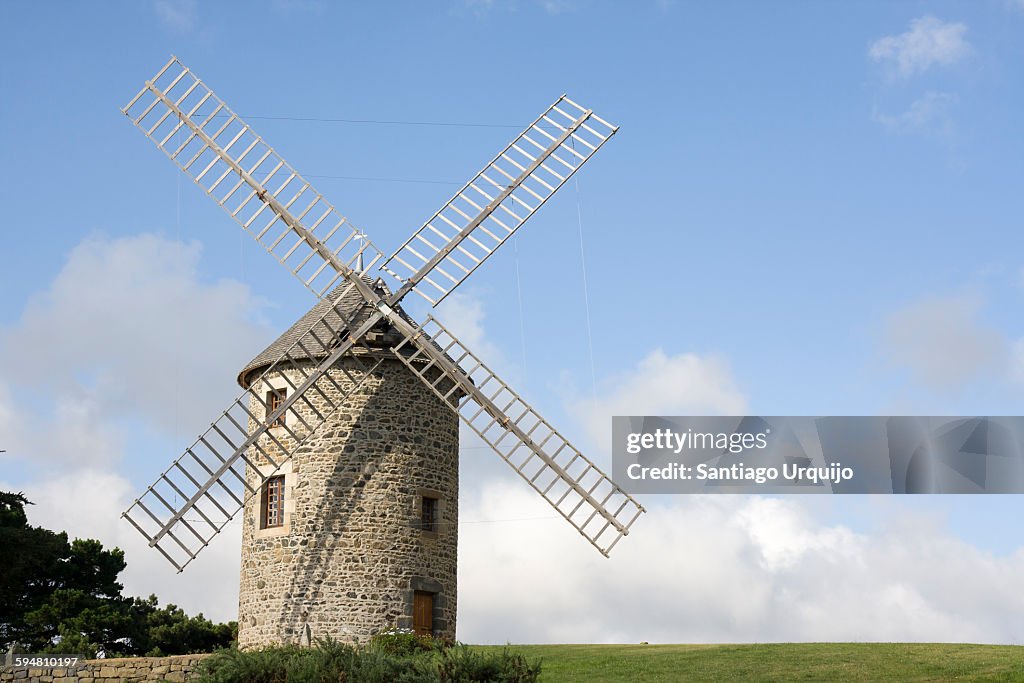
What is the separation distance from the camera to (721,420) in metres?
24.2

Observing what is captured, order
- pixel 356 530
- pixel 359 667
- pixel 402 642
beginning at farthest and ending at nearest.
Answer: pixel 356 530 → pixel 402 642 → pixel 359 667

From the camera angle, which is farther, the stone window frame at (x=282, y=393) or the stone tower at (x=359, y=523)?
the stone window frame at (x=282, y=393)

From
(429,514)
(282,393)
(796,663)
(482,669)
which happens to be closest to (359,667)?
(482,669)

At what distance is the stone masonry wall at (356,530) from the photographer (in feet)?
77.6

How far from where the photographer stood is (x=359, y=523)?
2388 cm

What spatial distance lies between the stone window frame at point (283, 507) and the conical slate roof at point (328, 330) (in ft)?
6.82

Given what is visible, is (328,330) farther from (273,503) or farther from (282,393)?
(273,503)

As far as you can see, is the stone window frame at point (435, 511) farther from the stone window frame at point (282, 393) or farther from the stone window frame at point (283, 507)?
the stone window frame at point (282, 393)

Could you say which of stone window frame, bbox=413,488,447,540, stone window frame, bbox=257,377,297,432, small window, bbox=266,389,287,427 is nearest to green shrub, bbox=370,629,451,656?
stone window frame, bbox=413,488,447,540

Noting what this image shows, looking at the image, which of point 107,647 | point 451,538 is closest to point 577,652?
point 451,538

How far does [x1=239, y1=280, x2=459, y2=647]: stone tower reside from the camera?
77.7ft

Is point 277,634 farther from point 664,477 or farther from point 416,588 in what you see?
point 664,477

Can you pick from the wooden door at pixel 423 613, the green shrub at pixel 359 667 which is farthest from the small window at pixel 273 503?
the green shrub at pixel 359 667

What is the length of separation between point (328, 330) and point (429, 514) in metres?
4.10
